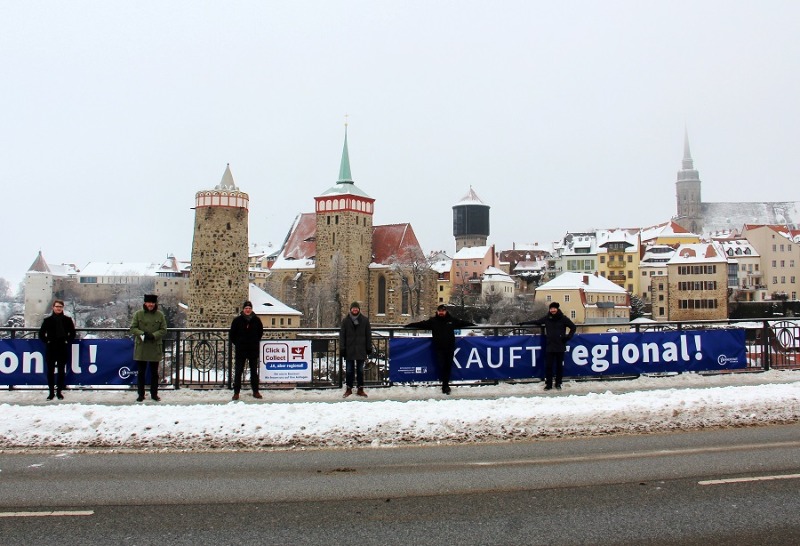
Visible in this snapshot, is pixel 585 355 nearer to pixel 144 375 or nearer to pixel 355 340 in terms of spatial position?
pixel 355 340

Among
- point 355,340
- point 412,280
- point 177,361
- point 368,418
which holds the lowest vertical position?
point 368,418

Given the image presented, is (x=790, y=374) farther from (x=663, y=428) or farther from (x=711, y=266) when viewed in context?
(x=711, y=266)

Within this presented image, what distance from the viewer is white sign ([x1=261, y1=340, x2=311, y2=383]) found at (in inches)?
589

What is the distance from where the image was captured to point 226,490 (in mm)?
7562

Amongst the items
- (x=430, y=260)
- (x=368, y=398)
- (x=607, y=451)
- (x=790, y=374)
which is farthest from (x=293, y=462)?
(x=430, y=260)

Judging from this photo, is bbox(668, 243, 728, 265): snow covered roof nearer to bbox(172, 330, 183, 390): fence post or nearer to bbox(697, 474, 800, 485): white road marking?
bbox(172, 330, 183, 390): fence post

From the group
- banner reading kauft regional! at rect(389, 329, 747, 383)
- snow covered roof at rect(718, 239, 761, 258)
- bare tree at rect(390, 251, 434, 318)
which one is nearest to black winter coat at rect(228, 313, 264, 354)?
banner reading kauft regional! at rect(389, 329, 747, 383)

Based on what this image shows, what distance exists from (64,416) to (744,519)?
30.2ft

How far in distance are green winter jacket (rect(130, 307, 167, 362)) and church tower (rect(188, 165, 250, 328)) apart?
36.1 metres

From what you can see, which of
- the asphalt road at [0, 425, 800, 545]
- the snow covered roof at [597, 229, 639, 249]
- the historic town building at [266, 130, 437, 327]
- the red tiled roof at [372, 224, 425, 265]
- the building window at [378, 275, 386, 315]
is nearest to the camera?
the asphalt road at [0, 425, 800, 545]

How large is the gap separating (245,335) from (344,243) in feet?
215

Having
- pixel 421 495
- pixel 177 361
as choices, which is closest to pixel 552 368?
pixel 177 361

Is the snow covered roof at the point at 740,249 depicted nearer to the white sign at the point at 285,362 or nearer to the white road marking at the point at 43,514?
the white sign at the point at 285,362

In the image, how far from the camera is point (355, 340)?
565 inches
